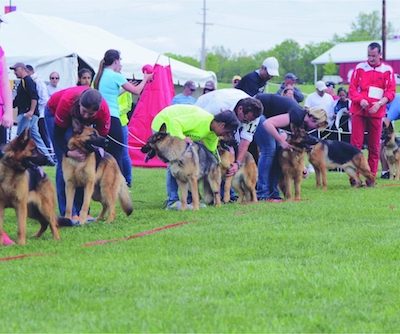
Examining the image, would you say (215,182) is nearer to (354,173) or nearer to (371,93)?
(354,173)

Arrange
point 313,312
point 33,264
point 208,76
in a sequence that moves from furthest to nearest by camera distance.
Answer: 1. point 208,76
2. point 33,264
3. point 313,312

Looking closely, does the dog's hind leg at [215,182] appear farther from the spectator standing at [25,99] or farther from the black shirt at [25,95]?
the black shirt at [25,95]

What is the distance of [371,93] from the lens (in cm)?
1313

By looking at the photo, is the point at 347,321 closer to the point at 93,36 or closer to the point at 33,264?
the point at 33,264

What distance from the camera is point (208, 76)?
23.0 meters

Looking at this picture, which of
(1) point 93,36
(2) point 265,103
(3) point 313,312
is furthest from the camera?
(1) point 93,36

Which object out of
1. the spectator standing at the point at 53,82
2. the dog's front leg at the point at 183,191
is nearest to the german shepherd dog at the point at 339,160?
the dog's front leg at the point at 183,191

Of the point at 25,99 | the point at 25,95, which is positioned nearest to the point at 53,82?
the point at 25,99

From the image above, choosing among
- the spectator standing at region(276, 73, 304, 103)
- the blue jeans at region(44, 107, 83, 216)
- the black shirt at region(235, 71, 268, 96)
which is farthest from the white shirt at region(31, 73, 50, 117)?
the blue jeans at region(44, 107, 83, 216)

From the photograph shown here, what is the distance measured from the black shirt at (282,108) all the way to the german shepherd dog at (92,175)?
2834 millimetres

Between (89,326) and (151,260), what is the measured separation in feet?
6.17

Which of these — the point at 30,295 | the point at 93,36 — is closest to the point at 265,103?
the point at 30,295

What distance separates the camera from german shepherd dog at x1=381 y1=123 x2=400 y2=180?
48.1 feet

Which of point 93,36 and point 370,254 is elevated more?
point 93,36
